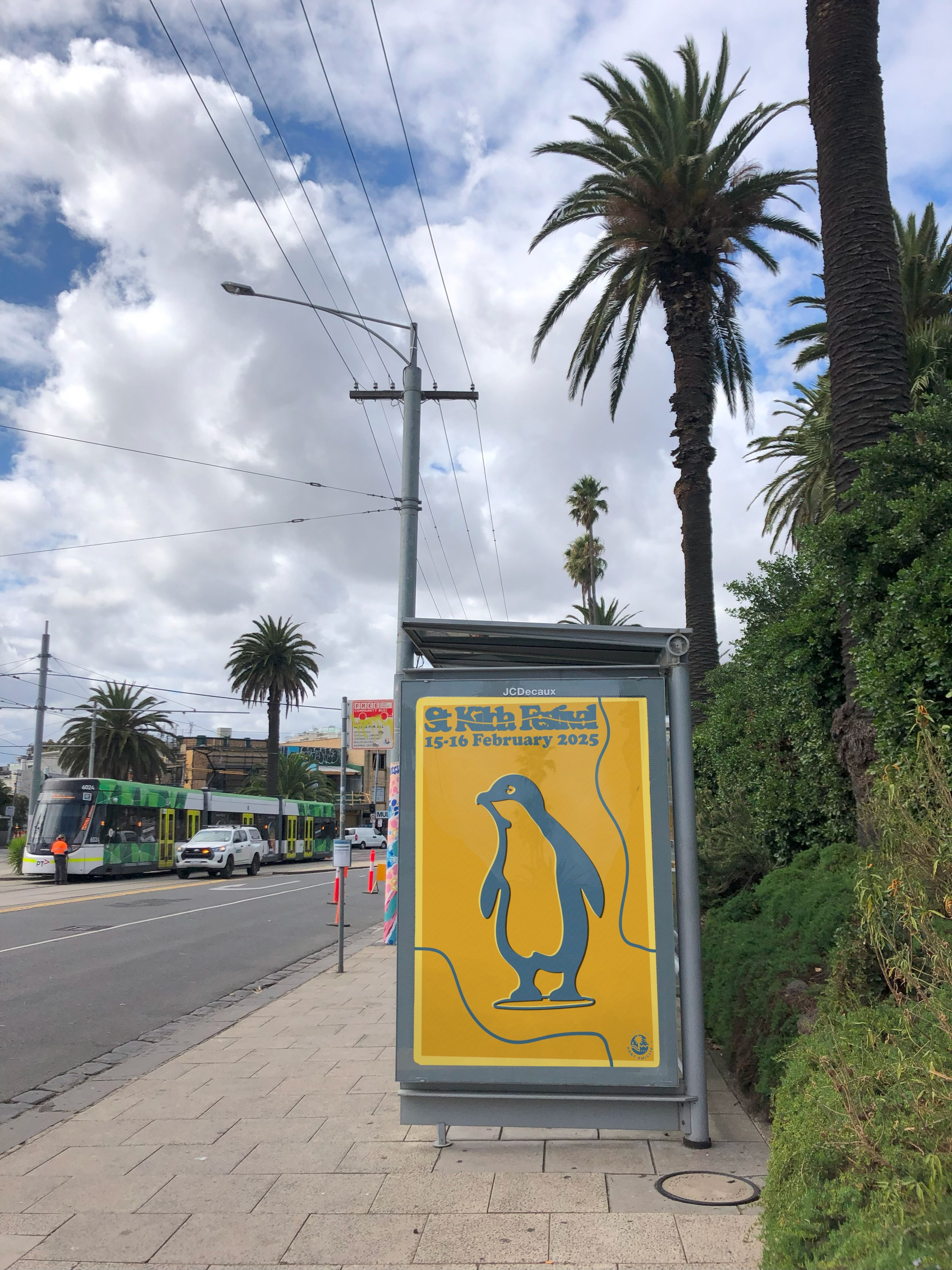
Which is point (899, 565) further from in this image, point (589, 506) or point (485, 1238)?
point (589, 506)

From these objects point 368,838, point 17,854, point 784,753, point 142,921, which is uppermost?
point 784,753

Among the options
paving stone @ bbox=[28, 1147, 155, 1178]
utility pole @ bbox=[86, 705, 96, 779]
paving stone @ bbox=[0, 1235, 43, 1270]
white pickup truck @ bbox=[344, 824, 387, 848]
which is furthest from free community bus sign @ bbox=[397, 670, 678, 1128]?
white pickup truck @ bbox=[344, 824, 387, 848]

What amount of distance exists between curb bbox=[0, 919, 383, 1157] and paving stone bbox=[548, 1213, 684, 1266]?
3.38 metres

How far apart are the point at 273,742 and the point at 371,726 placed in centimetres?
3851

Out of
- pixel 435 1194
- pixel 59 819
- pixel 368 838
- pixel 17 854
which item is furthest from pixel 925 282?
pixel 368 838

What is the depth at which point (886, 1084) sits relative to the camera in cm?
366

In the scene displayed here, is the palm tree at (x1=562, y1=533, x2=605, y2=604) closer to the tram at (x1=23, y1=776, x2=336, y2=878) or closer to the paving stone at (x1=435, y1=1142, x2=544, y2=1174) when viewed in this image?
the tram at (x1=23, y1=776, x2=336, y2=878)

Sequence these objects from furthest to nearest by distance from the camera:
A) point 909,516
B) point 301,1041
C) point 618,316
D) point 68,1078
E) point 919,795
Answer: point 618,316
point 301,1041
point 68,1078
point 909,516
point 919,795

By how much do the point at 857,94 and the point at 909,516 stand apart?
171 inches

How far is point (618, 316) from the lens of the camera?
18.7 meters

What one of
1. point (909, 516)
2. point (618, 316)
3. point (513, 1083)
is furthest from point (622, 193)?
point (513, 1083)

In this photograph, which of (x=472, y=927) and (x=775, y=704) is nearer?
(x=472, y=927)

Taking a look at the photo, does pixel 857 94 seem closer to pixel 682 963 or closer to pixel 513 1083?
pixel 682 963

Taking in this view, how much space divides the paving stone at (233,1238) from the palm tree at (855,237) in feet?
18.6
